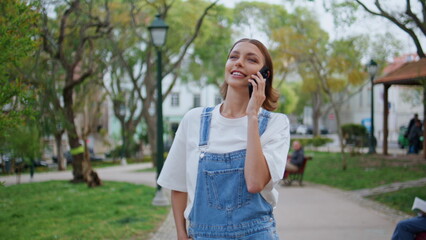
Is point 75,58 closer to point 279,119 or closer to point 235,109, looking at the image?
point 235,109

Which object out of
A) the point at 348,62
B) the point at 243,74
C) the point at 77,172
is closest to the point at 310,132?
the point at 348,62

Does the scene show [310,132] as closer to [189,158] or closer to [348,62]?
[348,62]

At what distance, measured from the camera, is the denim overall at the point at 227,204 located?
91.9 inches

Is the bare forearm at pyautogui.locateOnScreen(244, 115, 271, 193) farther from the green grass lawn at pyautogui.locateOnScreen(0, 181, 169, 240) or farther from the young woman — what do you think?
the green grass lawn at pyautogui.locateOnScreen(0, 181, 169, 240)

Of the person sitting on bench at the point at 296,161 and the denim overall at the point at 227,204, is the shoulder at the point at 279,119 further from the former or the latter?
the person sitting on bench at the point at 296,161

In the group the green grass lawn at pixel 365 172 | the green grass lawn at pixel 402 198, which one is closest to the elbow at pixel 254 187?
the green grass lawn at pixel 402 198

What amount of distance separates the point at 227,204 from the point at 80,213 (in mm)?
8751

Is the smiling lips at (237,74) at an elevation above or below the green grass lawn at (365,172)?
above

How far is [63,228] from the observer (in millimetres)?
8781

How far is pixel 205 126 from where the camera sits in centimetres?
252

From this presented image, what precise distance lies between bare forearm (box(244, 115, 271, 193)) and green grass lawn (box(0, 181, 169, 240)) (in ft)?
15.5

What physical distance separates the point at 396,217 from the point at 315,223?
67.7 inches

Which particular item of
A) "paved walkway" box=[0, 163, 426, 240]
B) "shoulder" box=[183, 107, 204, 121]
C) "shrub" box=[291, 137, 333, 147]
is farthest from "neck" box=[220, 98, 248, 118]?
"shrub" box=[291, 137, 333, 147]

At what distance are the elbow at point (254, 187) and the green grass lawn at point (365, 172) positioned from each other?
1255 cm
